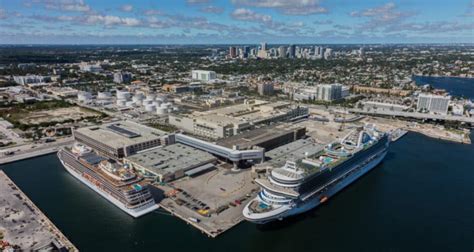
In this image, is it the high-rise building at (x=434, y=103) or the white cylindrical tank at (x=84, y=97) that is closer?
the high-rise building at (x=434, y=103)

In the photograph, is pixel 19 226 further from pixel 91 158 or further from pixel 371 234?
pixel 371 234

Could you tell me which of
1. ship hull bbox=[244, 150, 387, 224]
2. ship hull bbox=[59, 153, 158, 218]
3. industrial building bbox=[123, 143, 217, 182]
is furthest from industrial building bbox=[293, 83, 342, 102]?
ship hull bbox=[59, 153, 158, 218]

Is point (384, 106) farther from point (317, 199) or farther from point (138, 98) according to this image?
point (138, 98)

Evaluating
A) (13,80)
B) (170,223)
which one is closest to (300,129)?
(170,223)

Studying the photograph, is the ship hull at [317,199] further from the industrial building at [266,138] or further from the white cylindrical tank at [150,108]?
the white cylindrical tank at [150,108]

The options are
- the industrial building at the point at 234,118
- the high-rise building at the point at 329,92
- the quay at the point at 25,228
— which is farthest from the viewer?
the high-rise building at the point at 329,92

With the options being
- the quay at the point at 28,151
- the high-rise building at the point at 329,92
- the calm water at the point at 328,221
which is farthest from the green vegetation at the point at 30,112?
the high-rise building at the point at 329,92
